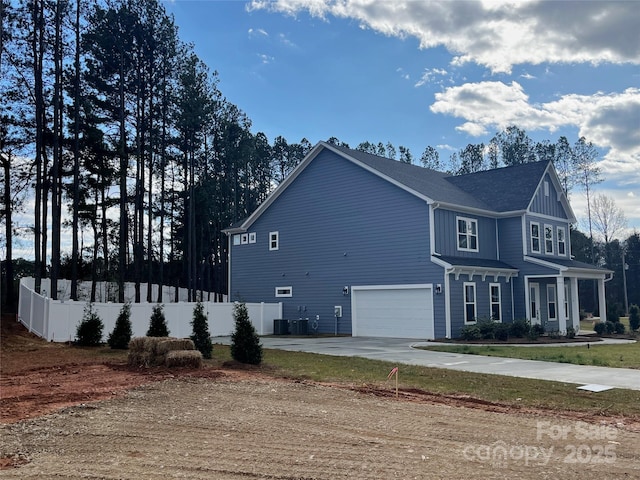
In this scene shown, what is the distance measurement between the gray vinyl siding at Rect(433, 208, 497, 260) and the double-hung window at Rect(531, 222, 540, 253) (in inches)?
68.4

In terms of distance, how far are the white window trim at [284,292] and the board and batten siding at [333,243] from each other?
6.2 inches

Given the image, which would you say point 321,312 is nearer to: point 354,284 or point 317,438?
point 354,284

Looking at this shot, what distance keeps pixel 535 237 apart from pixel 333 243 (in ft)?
30.7

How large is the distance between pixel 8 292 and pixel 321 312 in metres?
15.2

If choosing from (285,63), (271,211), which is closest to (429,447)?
(285,63)

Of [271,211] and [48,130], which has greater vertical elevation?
[48,130]

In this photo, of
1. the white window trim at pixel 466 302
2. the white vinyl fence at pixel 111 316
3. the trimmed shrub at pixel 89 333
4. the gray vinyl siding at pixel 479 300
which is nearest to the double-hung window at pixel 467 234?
the gray vinyl siding at pixel 479 300

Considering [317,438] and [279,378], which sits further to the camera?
[279,378]

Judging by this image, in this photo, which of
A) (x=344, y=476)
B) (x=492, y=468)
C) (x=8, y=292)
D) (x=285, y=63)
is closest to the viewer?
(x=344, y=476)

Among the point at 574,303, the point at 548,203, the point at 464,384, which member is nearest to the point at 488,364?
the point at 464,384

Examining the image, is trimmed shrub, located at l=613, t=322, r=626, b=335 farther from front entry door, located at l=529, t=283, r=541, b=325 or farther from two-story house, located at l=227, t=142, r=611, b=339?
front entry door, located at l=529, t=283, r=541, b=325

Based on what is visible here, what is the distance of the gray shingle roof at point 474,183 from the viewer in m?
24.0

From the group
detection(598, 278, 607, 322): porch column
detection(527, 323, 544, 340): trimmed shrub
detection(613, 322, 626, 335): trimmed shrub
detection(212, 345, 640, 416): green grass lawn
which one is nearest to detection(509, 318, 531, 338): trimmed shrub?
detection(527, 323, 544, 340): trimmed shrub

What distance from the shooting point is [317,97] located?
23.2 metres
